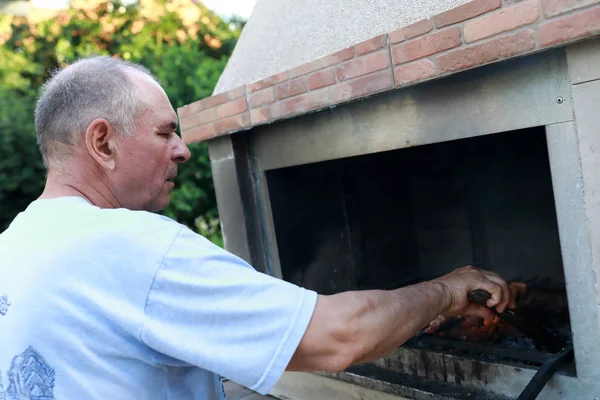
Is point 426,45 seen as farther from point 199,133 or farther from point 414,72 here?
point 199,133

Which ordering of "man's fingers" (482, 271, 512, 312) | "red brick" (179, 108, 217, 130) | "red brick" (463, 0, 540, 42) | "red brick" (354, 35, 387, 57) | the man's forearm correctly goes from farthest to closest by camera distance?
"red brick" (179, 108, 217, 130)
"red brick" (354, 35, 387, 57)
"man's fingers" (482, 271, 512, 312)
"red brick" (463, 0, 540, 42)
the man's forearm

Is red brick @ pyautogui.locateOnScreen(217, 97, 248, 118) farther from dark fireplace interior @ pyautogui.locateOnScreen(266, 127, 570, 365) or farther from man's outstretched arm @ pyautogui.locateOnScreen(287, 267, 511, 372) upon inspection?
man's outstretched arm @ pyautogui.locateOnScreen(287, 267, 511, 372)

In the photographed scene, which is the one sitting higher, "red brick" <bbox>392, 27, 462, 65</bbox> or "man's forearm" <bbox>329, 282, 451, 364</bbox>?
"red brick" <bbox>392, 27, 462, 65</bbox>

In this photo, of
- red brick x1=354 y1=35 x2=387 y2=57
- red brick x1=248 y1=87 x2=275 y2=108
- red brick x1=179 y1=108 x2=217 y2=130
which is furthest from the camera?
red brick x1=179 y1=108 x2=217 y2=130

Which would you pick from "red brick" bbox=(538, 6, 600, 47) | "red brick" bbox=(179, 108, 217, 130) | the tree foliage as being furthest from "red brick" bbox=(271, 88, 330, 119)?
the tree foliage

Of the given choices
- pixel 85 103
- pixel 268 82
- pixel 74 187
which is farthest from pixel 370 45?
pixel 74 187

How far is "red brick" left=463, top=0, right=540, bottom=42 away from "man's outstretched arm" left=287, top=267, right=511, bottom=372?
33.4 inches

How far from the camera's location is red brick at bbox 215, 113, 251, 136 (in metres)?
2.89

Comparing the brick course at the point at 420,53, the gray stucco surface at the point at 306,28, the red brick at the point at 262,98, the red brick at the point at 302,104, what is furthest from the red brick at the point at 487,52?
the red brick at the point at 262,98

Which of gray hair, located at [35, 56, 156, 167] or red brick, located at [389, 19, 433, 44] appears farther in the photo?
red brick, located at [389, 19, 433, 44]

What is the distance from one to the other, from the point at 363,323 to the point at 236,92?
1.75 metres

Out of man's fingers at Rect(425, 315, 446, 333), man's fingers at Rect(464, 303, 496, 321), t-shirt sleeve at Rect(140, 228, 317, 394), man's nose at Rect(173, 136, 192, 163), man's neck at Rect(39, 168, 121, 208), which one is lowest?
man's fingers at Rect(425, 315, 446, 333)

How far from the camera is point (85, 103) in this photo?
5.48ft

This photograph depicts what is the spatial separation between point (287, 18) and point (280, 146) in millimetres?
710
